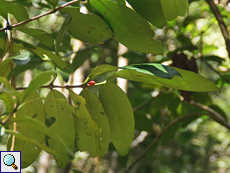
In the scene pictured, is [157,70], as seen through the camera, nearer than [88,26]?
Yes

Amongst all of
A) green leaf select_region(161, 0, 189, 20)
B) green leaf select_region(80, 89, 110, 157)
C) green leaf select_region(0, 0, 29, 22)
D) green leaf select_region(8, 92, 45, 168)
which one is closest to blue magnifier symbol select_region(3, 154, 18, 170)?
green leaf select_region(8, 92, 45, 168)

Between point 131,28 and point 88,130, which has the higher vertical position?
point 131,28

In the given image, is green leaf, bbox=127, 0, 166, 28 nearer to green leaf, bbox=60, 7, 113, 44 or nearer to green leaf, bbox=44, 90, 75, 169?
green leaf, bbox=60, 7, 113, 44

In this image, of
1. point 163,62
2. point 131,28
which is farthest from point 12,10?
point 163,62

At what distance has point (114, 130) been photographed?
47 cm

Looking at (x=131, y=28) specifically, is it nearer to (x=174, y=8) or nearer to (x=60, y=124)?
(x=174, y=8)

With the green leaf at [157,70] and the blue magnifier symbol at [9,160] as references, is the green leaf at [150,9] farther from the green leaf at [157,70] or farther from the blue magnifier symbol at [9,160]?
the blue magnifier symbol at [9,160]

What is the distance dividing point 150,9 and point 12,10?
254 mm

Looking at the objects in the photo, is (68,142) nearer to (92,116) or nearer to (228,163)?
(92,116)

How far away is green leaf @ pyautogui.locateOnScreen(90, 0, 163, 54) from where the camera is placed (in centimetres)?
44

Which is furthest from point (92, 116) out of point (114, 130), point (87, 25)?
point (87, 25)

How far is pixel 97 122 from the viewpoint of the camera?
453mm

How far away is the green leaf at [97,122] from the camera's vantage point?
0.45 m

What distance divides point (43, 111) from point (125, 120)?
15 centimetres
